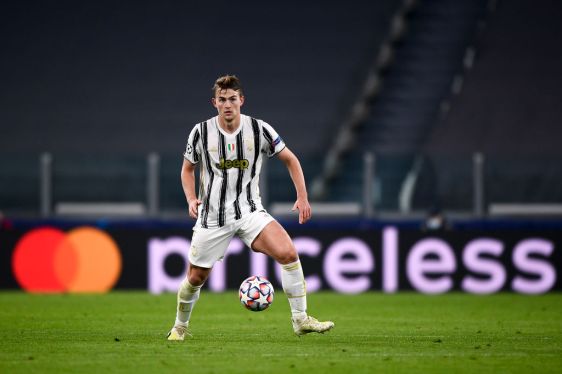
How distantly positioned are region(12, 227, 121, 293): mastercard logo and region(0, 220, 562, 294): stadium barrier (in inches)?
0.5

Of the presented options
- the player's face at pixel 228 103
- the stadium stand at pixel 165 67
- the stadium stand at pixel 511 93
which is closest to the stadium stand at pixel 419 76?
the stadium stand at pixel 511 93

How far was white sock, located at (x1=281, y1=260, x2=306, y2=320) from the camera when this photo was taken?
29.7 feet

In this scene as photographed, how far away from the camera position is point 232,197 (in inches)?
356

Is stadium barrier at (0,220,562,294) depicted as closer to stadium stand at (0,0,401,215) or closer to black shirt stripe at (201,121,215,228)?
stadium stand at (0,0,401,215)

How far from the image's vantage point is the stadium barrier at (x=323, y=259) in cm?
1669

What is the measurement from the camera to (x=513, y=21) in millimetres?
24188

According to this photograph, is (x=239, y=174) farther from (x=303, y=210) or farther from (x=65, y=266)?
(x=65, y=266)

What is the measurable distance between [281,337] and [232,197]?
1.29 metres

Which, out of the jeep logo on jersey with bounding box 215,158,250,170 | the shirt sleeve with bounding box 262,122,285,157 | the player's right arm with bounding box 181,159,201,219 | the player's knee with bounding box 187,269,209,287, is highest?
the shirt sleeve with bounding box 262,122,285,157

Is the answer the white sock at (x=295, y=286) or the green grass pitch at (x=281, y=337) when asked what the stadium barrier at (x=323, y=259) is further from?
the white sock at (x=295, y=286)

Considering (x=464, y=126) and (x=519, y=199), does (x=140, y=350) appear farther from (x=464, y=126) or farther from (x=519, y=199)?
(x=464, y=126)

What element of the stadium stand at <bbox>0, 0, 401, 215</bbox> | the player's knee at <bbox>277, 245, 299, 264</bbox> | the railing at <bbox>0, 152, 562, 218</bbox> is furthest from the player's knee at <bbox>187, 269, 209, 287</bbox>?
the stadium stand at <bbox>0, 0, 401, 215</bbox>

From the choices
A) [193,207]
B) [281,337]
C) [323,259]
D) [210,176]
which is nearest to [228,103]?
[210,176]

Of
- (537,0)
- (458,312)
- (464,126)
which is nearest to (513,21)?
(537,0)
